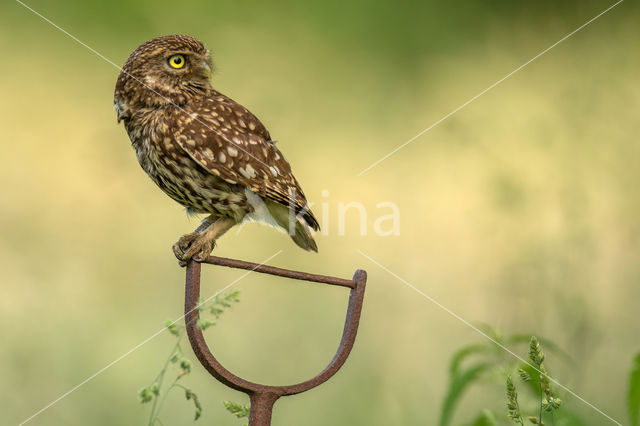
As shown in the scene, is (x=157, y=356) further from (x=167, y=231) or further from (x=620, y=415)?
(x=620, y=415)

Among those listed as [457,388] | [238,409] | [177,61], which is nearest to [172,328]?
[238,409]

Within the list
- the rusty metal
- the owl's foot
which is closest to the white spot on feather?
the owl's foot

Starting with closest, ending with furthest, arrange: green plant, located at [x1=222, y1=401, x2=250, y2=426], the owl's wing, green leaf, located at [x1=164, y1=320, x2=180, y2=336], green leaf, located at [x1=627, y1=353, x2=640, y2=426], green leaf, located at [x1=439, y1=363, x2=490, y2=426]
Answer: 1. green leaf, located at [x1=164, y1=320, x2=180, y2=336]
2. green plant, located at [x1=222, y1=401, x2=250, y2=426]
3. green leaf, located at [x1=627, y1=353, x2=640, y2=426]
4. green leaf, located at [x1=439, y1=363, x2=490, y2=426]
5. the owl's wing

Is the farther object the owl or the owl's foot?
the owl

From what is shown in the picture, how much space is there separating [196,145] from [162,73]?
0.72 ft

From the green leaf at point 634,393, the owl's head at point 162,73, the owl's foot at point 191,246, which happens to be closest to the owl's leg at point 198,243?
the owl's foot at point 191,246

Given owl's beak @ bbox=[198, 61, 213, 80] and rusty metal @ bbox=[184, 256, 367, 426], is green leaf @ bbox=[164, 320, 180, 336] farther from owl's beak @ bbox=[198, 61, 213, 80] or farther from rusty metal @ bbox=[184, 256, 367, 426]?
owl's beak @ bbox=[198, 61, 213, 80]

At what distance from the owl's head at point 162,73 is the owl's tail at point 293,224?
361 mm

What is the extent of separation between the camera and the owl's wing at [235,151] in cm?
186

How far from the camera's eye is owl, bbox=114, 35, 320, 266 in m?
1.86

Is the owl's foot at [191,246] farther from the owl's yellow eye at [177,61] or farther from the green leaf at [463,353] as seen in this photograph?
the green leaf at [463,353]

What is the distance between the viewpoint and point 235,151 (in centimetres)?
190

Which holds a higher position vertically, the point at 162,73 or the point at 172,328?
the point at 162,73

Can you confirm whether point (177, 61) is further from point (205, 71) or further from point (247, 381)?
point (247, 381)
